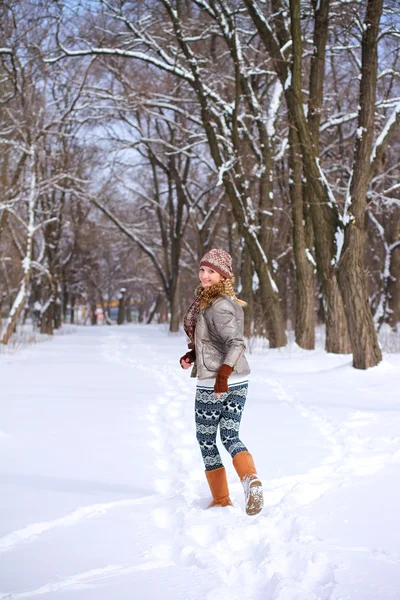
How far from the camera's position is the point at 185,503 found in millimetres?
4305

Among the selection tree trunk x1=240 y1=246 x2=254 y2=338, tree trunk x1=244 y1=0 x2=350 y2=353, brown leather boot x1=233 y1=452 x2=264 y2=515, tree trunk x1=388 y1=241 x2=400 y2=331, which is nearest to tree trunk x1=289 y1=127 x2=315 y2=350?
tree trunk x1=244 y1=0 x2=350 y2=353

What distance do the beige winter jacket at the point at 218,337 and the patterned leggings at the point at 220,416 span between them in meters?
0.13

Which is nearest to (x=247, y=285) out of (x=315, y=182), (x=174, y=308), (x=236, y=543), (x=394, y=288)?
(x=174, y=308)

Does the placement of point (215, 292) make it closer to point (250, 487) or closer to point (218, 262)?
point (218, 262)

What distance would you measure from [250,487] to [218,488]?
366 millimetres

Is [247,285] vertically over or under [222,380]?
over

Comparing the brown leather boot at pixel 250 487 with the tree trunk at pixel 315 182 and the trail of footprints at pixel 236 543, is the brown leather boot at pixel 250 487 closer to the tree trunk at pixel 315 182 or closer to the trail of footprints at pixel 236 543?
the trail of footprints at pixel 236 543

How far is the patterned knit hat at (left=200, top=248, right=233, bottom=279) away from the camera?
14.1 ft

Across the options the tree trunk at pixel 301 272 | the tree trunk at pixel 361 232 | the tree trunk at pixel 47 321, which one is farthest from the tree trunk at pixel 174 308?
the tree trunk at pixel 361 232

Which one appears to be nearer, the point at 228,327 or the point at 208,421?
the point at 228,327

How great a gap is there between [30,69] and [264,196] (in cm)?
630

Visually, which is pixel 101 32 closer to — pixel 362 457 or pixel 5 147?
pixel 5 147

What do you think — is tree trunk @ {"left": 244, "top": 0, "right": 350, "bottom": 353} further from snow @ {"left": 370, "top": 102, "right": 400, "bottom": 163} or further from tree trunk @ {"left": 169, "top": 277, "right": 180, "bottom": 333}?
tree trunk @ {"left": 169, "top": 277, "right": 180, "bottom": 333}

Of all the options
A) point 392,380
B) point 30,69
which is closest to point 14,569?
point 392,380
